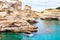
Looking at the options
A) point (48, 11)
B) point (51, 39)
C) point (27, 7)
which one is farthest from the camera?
point (48, 11)

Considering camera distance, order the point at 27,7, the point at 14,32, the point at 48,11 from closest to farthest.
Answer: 1. the point at 14,32
2. the point at 27,7
3. the point at 48,11

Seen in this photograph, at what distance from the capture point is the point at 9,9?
87.0 ft

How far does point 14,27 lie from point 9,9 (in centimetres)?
397

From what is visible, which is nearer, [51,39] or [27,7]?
[51,39]

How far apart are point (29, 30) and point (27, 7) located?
83.7ft

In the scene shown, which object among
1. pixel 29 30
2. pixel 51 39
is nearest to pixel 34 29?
pixel 29 30

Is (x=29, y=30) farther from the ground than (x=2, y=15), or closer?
closer

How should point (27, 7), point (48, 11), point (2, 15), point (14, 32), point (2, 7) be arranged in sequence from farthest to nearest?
point (48, 11) → point (27, 7) → point (2, 7) → point (2, 15) → point (14, 32)

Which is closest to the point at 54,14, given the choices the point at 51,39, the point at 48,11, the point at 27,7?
the point at 48,11

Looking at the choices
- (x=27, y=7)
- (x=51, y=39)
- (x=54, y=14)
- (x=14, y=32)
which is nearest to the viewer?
(x=51, y=39)

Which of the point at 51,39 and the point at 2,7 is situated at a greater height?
the point at 2,7

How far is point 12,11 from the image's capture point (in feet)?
88.1

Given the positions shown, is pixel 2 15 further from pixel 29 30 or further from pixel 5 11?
pixel 29 30

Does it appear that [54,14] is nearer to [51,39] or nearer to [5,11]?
[5,11]
